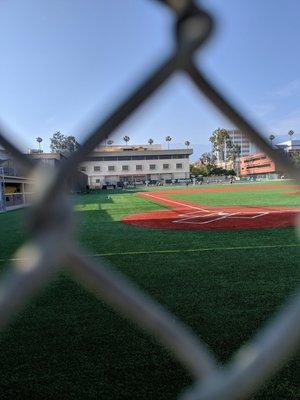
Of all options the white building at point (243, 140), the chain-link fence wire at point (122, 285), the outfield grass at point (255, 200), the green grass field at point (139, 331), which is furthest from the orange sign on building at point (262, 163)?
the outfield grass at point (255, 200)

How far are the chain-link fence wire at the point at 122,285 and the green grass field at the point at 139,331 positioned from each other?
0.06 meters

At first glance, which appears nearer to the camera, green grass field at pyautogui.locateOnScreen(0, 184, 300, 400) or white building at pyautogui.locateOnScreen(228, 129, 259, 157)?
white building at pyautogui.locateOnScreen(228, 129, 259, 157)

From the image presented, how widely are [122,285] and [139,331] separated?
284cm

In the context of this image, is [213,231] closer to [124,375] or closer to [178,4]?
[124,375]

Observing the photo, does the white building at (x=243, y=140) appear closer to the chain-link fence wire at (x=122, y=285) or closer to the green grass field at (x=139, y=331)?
the chain-link fence wire at (x=122, y=285)

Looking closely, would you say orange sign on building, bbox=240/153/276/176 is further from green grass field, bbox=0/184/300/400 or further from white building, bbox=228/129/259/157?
green grass field, bbox=0/184/300/400

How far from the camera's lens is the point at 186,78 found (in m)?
0.81

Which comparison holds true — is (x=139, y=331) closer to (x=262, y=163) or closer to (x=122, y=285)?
(x=262, y=163)

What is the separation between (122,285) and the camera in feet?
2.56

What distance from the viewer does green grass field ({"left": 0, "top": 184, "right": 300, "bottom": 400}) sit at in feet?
8.77

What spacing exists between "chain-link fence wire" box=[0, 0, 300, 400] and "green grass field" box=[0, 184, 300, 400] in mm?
61

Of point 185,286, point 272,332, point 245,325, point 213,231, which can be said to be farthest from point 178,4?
point 213,231

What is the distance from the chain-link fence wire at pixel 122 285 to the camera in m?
0.65

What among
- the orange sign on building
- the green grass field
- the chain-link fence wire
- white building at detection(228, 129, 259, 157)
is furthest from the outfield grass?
the chain-link fence wire
